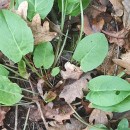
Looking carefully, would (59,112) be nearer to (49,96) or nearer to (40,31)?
(49,96)

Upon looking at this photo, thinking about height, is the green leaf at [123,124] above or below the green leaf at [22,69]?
below

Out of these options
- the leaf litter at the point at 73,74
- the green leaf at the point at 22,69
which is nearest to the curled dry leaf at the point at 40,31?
the leaf litter at the point at 73,74

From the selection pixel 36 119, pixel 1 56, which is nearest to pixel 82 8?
A: pixel 1 56

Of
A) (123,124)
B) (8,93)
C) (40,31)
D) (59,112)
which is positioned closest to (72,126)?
(59,112)

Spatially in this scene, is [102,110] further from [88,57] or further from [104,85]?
[88,57]

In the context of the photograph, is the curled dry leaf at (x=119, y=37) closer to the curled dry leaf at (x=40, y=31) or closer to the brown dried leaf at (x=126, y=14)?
the brown dried leaf at (x=126, y=14)

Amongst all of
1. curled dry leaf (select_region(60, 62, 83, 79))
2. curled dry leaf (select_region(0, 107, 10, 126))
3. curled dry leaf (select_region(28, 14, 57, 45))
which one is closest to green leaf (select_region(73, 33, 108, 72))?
curled dry leaf (select_region(60, 62, 83, 79))

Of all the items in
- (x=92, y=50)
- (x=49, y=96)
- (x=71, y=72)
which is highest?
(x=92, y=50)
